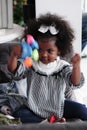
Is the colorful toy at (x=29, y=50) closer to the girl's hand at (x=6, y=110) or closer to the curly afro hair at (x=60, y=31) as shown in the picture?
the curly afro hair at (x=60, y=31)

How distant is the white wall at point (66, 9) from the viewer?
193 cm

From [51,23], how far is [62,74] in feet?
0.65

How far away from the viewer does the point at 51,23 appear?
1.16 metres

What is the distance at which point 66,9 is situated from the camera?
1979 millimetres

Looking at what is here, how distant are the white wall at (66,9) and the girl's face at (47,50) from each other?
2.74 ft

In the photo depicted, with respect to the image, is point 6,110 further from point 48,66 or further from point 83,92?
point 83,92

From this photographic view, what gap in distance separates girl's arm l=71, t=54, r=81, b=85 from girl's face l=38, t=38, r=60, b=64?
0.31 ft

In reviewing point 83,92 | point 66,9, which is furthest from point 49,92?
point 66,9

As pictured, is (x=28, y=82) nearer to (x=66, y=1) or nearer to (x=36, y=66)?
(x=36, y=66)

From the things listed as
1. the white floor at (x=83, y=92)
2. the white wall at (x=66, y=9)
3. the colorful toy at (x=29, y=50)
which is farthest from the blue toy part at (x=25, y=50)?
the white wall at (x=66, y=9)

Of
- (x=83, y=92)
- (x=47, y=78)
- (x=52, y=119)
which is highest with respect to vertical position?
(x=47, y=78)

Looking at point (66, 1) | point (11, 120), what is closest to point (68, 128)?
point (11, 120)

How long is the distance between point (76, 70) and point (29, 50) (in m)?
0.18

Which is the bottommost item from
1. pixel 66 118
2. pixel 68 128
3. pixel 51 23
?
pixel 66 118
